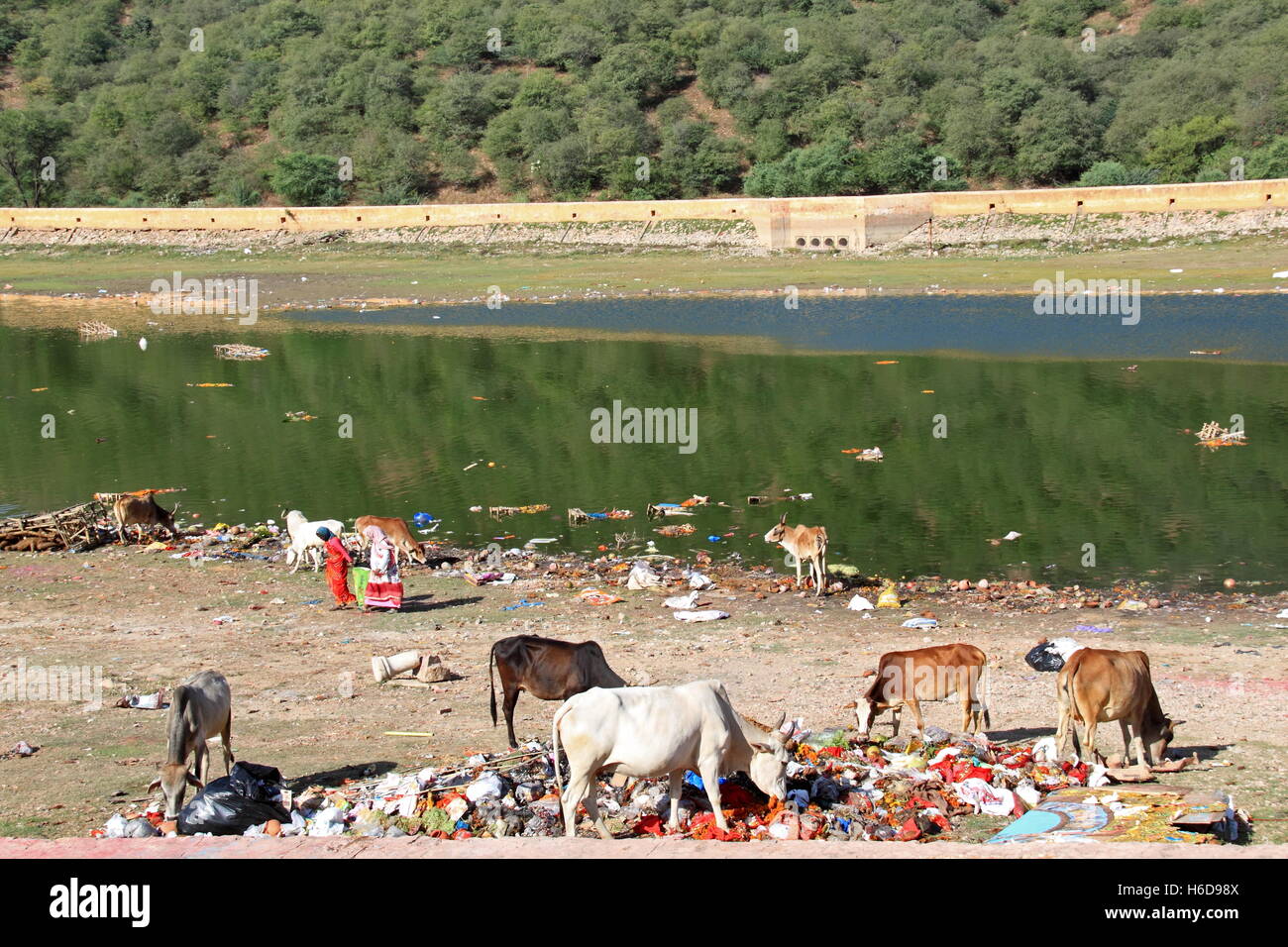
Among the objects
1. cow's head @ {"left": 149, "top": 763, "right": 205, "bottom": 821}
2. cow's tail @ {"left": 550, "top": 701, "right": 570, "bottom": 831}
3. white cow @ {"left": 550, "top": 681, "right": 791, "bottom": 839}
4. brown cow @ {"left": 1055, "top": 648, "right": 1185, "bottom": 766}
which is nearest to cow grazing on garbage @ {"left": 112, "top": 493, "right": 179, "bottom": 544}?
cow's head @ {"left": 149, "top": 763, "right": 205, "bottom": 821}

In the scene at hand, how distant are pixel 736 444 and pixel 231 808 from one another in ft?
61.4

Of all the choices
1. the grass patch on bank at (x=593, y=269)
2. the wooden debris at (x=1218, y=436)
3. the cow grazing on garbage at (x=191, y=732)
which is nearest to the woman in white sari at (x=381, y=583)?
the cow grazing on garbage at (x=191, y=732)

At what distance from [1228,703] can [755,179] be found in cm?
5797

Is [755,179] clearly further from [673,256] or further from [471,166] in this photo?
[471,166]

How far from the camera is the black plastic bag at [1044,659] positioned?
45.4ft

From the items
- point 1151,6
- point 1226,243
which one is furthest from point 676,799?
point 1151,6

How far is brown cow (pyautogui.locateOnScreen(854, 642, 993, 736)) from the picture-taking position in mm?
11828

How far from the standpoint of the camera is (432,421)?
30547 mm

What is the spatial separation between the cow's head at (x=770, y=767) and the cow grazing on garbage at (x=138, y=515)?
13.9m

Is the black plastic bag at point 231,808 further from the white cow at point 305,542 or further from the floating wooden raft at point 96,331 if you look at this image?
the floating wooden raft at point 96,331

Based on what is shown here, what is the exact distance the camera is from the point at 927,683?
472 inches

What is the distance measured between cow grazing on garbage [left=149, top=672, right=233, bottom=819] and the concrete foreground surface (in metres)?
1.99

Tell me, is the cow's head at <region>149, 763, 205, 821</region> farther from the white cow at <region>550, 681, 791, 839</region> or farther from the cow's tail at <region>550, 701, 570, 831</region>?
the white cow at <region>550, 681, 791, 839</region>
